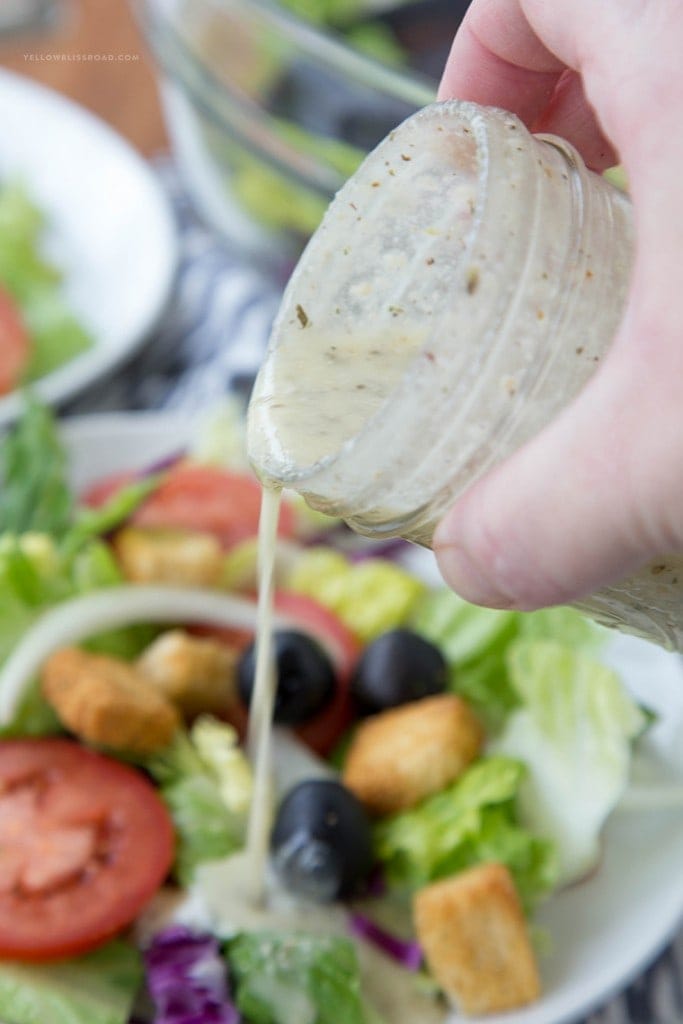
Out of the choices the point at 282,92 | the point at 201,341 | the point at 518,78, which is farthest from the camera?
the point at 201,341

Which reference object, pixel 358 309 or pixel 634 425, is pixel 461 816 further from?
pixel 634 425

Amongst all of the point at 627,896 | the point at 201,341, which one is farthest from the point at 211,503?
the point at 627,896

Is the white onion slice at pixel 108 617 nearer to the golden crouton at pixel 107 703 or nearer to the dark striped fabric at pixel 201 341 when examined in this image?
the golden crouton at pixel 107 703

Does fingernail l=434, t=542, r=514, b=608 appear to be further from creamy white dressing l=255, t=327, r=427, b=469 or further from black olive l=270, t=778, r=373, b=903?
black olive l=270, t=778, r=373, b=903

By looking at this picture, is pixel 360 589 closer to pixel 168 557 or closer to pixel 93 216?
pixel 168 557

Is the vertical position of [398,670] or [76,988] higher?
[398,670]

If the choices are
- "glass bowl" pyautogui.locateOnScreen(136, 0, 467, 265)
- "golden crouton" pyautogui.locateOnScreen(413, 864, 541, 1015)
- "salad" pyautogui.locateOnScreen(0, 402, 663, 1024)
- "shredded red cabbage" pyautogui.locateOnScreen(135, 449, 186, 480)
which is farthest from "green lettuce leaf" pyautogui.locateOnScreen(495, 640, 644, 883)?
"glass bowl" pyautogui.locateOnScreen(136, 0, 467, 265)

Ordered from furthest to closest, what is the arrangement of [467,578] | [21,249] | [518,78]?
[21,249], [518,78], [467,578]

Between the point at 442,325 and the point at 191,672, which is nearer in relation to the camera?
the point at 442,325
